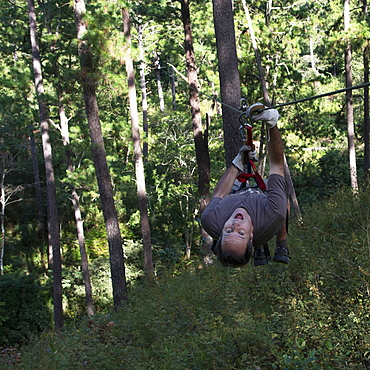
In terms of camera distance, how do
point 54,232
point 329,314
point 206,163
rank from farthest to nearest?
point 54,232 < point 206,163 < point 329,314

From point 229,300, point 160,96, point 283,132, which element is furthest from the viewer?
point 160,96

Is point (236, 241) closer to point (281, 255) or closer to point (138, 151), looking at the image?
point (281, 255)

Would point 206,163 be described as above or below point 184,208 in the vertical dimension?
above

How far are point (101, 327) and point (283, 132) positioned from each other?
519 inches

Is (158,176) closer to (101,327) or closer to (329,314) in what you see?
(101,327)

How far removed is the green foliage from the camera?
711 inches

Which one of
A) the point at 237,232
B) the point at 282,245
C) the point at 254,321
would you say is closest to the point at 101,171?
the point at 254,321

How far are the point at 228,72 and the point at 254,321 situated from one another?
3.96 m

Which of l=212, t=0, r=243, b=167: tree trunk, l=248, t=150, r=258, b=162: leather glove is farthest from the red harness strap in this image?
l=212, t=0, r=243, b=167: tree trunk

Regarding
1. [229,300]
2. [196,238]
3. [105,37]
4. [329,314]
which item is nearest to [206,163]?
[105,37]

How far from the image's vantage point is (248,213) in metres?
3.79

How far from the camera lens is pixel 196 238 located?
25.4 m

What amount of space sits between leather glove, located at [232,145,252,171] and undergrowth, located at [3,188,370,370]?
→ 2272mm

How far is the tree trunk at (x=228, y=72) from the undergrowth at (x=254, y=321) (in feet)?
7.25
